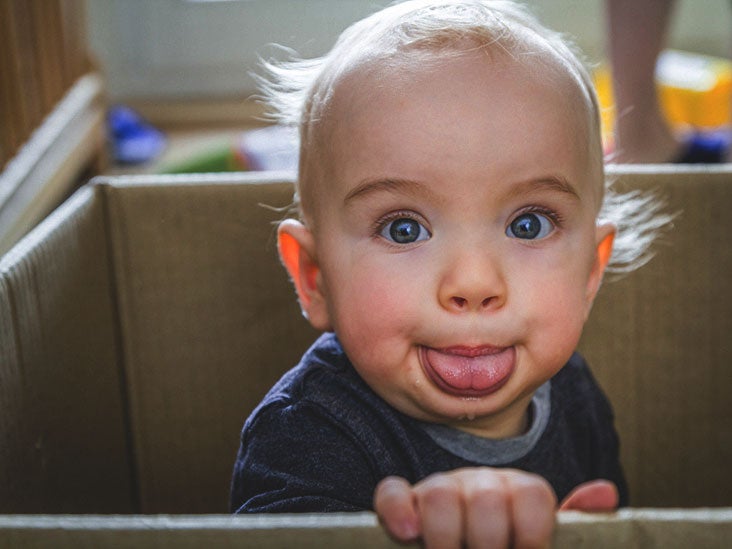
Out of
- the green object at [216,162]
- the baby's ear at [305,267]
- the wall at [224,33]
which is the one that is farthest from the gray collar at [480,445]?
the wall at [224,33]

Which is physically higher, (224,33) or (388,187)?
(388,187)

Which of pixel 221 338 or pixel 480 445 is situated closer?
pixel 480 445

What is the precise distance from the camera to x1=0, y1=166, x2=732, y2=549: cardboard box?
2.75 ft

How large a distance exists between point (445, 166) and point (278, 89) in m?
0.28

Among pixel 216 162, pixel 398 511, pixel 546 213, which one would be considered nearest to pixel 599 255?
pixel 546 213

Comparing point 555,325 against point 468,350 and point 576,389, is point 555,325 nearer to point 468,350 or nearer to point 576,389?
point 468,350

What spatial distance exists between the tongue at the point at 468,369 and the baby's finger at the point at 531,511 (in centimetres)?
14

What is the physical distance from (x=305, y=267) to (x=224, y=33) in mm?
1607

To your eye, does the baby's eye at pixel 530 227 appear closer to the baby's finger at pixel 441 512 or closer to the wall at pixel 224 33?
the baby's finger at pixel 441 512

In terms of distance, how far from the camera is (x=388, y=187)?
1.91ft

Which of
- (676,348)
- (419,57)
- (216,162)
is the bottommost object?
(216,162)

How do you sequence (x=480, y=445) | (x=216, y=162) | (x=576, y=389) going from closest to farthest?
(x=480, y=445) < (x=576, y=389) < (x=216, y=162)

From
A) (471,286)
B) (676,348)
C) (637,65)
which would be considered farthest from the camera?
(637,65)

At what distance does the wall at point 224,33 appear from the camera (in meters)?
2.13
